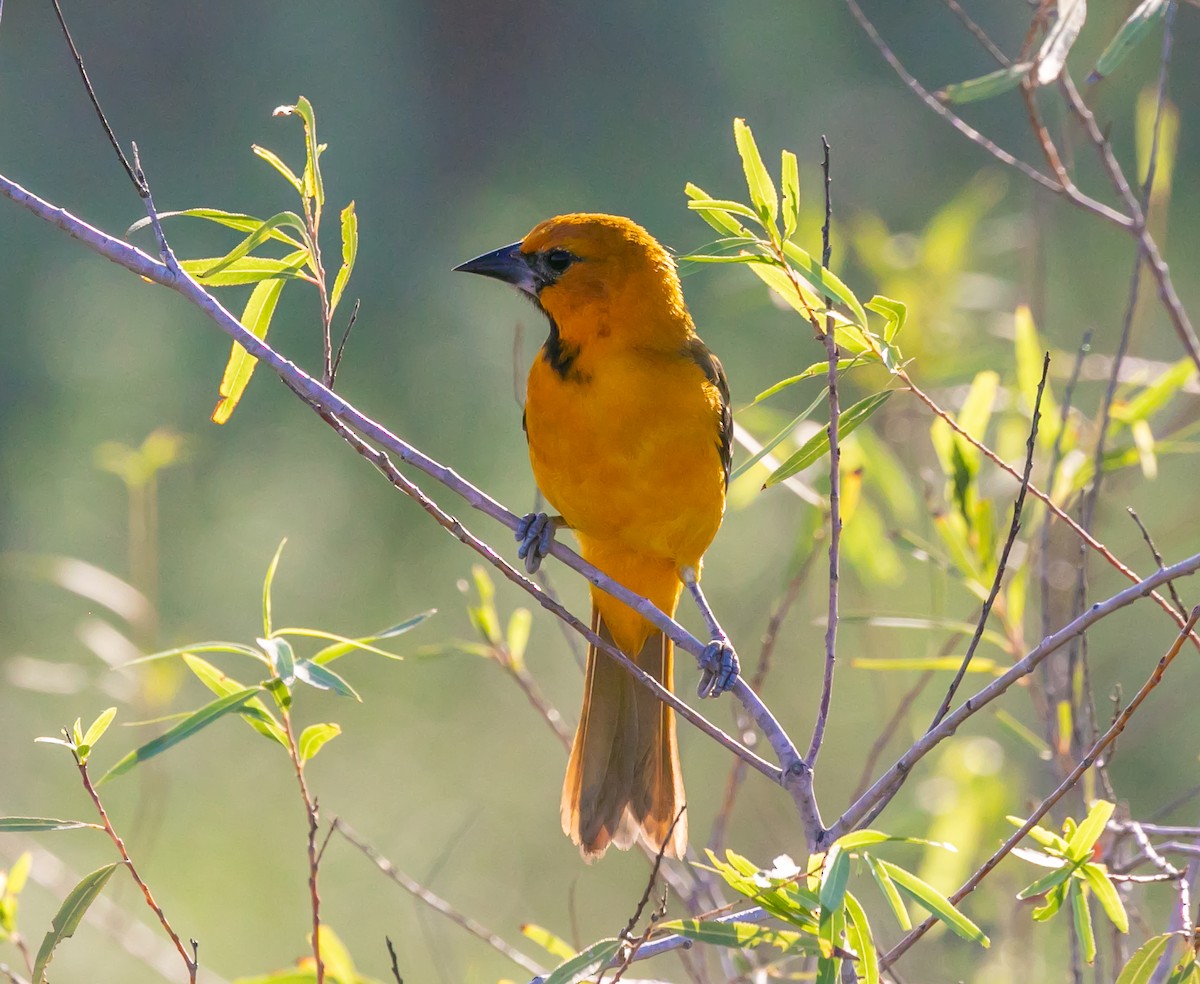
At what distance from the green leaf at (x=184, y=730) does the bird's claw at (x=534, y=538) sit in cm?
124

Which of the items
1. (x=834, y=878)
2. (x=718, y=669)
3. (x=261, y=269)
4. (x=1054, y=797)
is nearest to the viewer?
(x=1054, y=797)

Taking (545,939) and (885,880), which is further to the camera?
(545,939)

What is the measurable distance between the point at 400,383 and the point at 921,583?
220 centimetres

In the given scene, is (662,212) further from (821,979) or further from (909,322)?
(821,979)

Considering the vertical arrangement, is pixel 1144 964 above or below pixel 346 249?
below

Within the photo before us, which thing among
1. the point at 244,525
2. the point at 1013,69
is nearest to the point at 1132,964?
the point at 1013,69

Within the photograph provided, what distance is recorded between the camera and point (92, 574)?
4.14 meters

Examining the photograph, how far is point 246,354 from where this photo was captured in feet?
7.32

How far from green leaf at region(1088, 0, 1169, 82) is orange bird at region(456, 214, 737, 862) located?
46.4 inches

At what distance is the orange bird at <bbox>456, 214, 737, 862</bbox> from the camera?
9.62ft

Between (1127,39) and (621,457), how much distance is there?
128 cm

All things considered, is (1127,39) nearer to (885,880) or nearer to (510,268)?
(885,880)

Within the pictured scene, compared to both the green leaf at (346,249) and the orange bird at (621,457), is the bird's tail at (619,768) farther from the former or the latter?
the green leaf at (346,249)

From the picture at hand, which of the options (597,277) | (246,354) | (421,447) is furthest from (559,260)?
(421,447)
